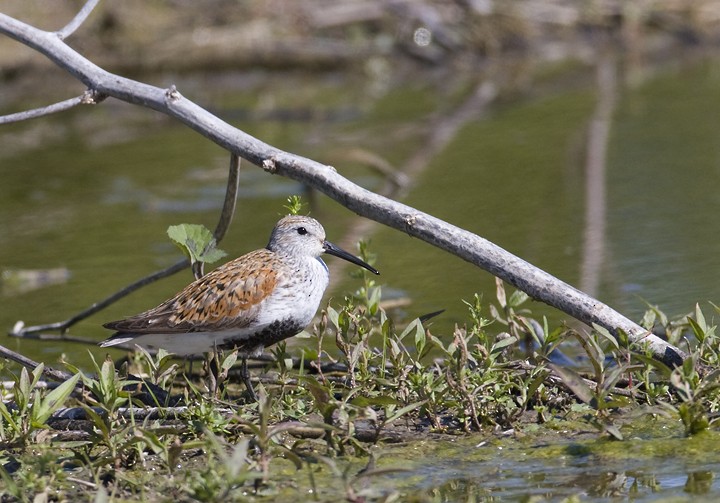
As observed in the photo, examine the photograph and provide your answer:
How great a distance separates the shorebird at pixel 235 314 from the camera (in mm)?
5215

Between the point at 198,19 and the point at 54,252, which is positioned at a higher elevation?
the point at 198,19

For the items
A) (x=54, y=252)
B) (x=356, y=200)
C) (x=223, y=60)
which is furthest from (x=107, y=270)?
(x=223, y=60)

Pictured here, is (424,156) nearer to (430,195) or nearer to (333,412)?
(430,195)

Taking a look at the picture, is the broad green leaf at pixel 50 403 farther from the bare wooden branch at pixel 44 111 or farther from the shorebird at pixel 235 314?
the bare wooden branch at pixel 44 111

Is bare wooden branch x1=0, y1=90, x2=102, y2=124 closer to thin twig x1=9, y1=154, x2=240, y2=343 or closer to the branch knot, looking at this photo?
thin twig x1=9, y1=154, x2=240, y2=343

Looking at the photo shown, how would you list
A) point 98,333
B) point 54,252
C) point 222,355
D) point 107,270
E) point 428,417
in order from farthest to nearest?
point 54,252
point 107,270
point 98,333
point 222,355
point 428,417

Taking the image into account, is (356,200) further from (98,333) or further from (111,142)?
(111,142)

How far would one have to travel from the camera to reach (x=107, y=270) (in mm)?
8055

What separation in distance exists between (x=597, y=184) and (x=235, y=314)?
5.23m

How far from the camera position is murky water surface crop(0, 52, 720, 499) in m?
6.68

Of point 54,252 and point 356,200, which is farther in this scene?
point 54,252

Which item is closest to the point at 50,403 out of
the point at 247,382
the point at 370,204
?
the point at 247,382

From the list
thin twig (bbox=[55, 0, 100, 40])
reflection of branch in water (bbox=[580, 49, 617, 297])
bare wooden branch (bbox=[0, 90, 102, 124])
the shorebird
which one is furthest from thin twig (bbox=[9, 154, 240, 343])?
reflection of branch in water (bbox=[580, 49, 617, 297])

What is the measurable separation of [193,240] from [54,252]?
11.8ft
